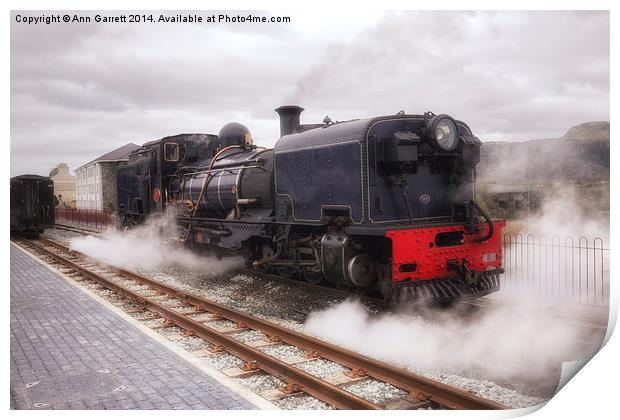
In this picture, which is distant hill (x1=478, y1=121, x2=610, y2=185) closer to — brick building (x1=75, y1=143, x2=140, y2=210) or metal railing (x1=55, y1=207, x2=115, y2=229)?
brick building (x1=75, y1=143, x2=140, y2=210)

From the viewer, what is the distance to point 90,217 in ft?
64.4

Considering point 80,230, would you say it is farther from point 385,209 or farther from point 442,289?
point 442,289

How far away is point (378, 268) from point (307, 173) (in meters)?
1.75

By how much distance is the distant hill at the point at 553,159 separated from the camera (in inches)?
190

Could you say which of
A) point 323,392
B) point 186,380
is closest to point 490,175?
point 323,392

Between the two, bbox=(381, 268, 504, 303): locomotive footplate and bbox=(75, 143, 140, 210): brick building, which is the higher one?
bbox=(75, 143, 140, 210): brick building

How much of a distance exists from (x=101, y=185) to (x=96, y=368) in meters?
11.2

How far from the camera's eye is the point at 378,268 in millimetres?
6797

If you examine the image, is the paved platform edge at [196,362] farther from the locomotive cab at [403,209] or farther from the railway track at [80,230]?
the railway track at [80,230]

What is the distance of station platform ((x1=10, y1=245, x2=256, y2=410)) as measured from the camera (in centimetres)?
451

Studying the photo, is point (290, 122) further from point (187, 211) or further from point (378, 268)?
point (187, 211)

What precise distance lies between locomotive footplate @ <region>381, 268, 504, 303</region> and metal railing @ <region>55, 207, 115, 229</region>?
42.7ft

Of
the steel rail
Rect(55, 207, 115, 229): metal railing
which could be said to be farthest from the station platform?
Rect(55, 207, 115, 229): metal railing

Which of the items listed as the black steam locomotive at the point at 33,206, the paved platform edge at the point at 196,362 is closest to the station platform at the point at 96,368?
the paved platform edge at the point at 196,362
